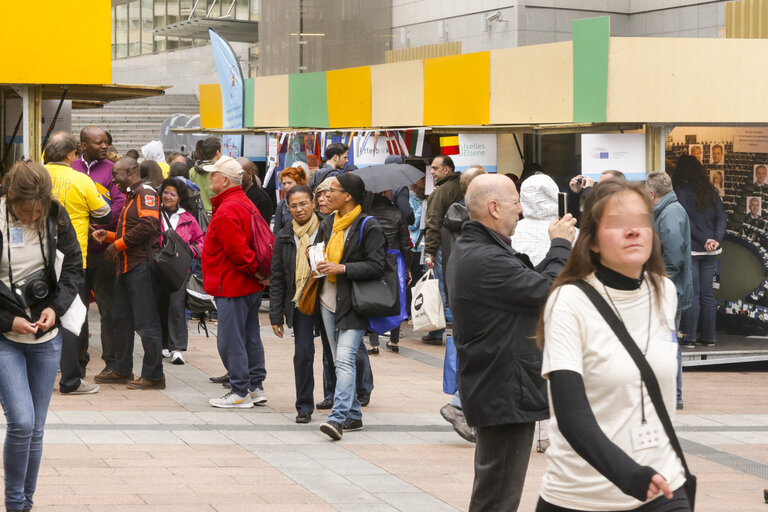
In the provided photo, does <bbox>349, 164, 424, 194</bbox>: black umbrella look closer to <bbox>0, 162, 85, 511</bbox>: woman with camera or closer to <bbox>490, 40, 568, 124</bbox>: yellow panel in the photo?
<bbox>490, 40, 568, 124</bbox>: yellow panel

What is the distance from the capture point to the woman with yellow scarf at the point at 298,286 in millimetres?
8258

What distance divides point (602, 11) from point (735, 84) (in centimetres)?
1529

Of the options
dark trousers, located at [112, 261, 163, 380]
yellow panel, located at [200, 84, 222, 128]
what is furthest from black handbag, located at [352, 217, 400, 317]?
yellow panel, located at [200, 84, 222, 128]

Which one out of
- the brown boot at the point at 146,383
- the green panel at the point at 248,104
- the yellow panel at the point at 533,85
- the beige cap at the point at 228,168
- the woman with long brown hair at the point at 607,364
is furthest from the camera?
the green panel at the point at 248,104

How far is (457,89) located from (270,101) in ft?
19.6

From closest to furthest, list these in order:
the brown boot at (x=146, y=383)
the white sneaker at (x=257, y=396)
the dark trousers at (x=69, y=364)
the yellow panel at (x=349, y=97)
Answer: the white sneaker at (x=257, y=396) → the dark trousers at (x=69, y=364) → the brown boot at (x=146, y=383) → the yellow panel at (x=349, y=97)

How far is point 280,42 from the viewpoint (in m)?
26.5

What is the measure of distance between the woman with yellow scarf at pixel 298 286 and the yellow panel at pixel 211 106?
13.4 m

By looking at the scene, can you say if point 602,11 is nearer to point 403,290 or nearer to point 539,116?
point 539,116

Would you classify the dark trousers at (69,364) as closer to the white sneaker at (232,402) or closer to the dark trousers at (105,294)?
the dark trousers at (105,294)

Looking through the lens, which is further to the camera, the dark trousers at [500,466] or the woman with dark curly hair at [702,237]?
the woman with dark curly hair at [702,237]

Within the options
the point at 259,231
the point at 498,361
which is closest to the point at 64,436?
the point at 259,231

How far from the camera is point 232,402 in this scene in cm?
895

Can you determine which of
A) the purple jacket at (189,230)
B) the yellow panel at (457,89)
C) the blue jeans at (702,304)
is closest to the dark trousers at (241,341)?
the purple jacket at (189,230)
